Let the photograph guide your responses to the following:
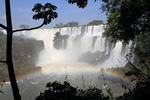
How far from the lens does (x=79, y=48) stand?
42.5 m

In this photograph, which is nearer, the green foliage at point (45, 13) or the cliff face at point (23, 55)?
the green foliage at point (45, 13)

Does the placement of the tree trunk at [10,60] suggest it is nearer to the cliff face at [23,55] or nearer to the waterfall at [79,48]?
the waterfall at [79,48]

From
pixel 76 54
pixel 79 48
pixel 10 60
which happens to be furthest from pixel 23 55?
pixel 10 60

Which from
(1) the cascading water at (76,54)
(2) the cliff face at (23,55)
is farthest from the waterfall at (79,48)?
(2) the cliff face at (23,55)

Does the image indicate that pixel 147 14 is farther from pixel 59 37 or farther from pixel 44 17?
pixel 59 37

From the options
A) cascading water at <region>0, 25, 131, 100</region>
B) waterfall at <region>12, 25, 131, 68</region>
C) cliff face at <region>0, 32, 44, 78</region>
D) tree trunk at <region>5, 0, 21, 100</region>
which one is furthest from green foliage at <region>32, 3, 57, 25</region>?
cliff face at <region>0, 32, 44, 78</region>

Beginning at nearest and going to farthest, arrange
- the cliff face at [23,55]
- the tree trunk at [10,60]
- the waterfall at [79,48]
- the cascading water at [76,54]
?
1. the tree trunk at [10,60]
2. the cascading water at [76,54]
3. the cliff face at [23,55]
4. the waterfall at [79,48]

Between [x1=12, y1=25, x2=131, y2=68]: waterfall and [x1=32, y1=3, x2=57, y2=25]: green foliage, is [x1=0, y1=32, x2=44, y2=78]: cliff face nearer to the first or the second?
[x1=12, y1=25, x2=131, y2=68]: waterfall

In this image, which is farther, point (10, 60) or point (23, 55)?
point (23, 55)

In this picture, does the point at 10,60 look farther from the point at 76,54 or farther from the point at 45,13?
the point at 76,54

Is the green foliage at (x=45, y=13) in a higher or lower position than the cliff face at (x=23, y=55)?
higher

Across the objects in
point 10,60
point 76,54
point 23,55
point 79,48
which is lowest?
point 76,54

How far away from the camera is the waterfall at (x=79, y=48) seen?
30002 mm

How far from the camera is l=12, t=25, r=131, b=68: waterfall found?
30.0 meters
